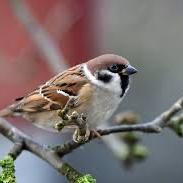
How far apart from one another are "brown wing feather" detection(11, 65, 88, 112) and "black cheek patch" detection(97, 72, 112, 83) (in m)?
0.07

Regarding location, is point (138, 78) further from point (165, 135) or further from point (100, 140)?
point (100, 140)

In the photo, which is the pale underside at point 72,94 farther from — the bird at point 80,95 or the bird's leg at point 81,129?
the bird's leg at point 81,129

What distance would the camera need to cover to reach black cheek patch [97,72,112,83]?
243 centimetres

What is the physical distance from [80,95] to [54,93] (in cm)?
9

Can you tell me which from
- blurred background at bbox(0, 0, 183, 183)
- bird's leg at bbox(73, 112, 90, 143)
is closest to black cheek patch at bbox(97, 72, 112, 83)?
bird's leg at bbox(73, 112, 90, 143)

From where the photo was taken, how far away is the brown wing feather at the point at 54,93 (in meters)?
2.44

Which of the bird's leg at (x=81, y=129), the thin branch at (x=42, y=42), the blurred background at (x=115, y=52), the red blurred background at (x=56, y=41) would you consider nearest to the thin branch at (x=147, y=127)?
the bird's leg at (x=81, y=129)

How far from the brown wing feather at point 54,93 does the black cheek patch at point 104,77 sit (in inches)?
2.6

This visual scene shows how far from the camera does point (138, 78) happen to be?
5.48m

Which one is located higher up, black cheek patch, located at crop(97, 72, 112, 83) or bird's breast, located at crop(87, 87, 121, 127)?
black cheek patch, located at crop(97, 72, 112, 83)

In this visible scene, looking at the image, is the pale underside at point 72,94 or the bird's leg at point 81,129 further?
the pale underside at point 72,94

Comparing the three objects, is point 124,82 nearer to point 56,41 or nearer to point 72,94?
point 72,94

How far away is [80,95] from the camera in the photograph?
2.46 meters

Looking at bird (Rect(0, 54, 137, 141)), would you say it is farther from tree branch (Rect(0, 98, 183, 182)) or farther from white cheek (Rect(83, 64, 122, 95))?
tree branch (Rect(0, 98, 183, 182))
